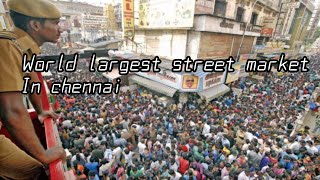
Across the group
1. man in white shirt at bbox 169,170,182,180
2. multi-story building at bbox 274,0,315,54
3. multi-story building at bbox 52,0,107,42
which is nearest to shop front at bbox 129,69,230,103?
man in white shirt at bbox 169,170,182,180

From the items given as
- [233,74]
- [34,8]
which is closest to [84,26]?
[233,74]

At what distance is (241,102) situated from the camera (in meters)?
13.1

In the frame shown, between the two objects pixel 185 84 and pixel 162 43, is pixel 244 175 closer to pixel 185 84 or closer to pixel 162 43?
pixel 185 84

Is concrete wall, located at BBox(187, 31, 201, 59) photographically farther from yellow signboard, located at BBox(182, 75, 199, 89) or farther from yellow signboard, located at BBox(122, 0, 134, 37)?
yellow signboard, located at BBox(122, 0, 134, 37)

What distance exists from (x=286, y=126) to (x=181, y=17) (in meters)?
9.10

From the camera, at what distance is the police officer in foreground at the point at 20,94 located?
967 mm

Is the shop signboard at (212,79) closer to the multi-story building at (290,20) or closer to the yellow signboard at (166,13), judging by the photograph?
the yellow signboard at (166,13)

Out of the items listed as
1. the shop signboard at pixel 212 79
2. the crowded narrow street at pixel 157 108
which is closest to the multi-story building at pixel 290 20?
A: the crowded narrow street at pixel 157 108

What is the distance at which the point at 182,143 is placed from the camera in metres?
7.21

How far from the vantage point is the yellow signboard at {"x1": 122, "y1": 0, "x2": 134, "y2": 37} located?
14.3 metres

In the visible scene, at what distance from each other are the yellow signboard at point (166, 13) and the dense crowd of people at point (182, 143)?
19.7 feet

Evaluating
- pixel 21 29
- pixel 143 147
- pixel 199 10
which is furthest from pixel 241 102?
pixel 21 29

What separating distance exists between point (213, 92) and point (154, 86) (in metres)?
4.56

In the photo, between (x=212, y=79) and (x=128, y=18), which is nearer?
(x=212, y=79)
